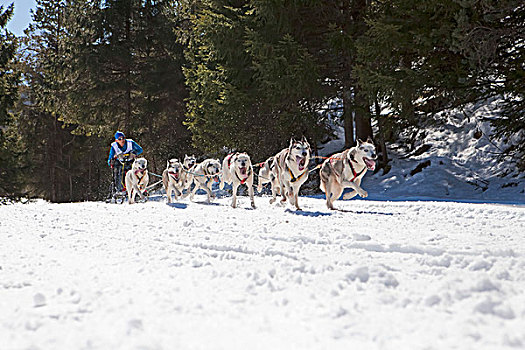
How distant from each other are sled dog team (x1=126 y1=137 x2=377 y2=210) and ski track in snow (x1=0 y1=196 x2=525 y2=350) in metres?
2.95

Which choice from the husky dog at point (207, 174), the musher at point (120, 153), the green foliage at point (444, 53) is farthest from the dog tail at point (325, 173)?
the musher at point (120, 153)

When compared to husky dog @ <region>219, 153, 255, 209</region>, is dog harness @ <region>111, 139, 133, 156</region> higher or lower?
higher

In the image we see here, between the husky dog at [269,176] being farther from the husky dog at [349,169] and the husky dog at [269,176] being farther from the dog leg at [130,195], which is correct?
the dog leg at [130,195]

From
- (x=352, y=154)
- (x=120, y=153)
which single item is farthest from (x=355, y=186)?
(x=120, y=153)

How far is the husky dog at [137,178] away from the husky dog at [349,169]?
674 cm

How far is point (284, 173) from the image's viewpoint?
1047 centimetres

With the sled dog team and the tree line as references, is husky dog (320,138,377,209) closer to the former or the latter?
the sled dog team

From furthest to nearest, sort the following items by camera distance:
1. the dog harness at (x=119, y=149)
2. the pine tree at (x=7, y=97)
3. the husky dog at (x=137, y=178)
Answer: the pine tree at (x=7, y=97), the dog harness at (x=119, y=149), the husky dog at (x=137, y=178)

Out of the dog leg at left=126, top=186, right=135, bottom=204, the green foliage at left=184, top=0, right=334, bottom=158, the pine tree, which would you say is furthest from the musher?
the pine tree

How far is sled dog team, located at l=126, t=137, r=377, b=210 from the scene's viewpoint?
9.43 m

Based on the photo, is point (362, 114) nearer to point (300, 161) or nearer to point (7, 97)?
point (300, 161)

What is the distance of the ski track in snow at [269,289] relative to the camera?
2574mm

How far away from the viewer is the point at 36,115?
3394cm

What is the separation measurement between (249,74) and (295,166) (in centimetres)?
923
